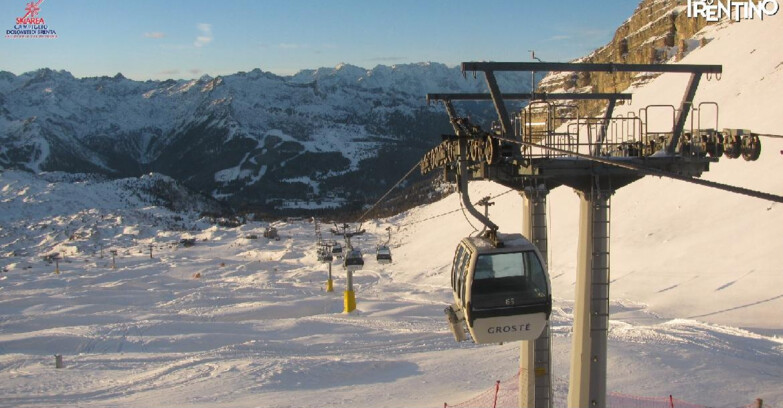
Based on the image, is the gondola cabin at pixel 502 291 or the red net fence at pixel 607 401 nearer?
the gondola cabin at pixel 502 291

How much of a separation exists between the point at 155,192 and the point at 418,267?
135165 mm

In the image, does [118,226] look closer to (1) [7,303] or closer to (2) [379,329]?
(1) [7,303]

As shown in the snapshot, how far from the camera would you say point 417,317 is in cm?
2702

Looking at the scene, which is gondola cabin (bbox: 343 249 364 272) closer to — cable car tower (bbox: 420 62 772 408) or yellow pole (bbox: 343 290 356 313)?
yellow pole (bbox: 343 290 356 313)

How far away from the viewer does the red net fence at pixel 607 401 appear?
13258mm

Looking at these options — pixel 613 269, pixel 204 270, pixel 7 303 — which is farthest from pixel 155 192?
pixel 613 269

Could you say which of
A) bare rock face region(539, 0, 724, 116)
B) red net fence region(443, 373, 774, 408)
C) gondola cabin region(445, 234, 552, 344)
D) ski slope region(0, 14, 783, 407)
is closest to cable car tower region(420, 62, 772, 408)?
gondola cabin region(445, 234, 552, 344)

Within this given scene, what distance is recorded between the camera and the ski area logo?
231 ft

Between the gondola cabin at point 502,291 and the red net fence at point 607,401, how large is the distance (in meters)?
4.63

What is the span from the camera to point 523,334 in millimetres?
8797

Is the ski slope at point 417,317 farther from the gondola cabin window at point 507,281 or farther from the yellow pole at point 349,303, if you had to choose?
the gondola cabin window at point 507,281

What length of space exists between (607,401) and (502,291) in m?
6.54

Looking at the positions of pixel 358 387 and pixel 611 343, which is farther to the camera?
pixel 611 343

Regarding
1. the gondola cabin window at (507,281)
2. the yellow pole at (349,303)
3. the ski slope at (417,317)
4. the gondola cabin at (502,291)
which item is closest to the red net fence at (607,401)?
the ski slope at (417,317)
